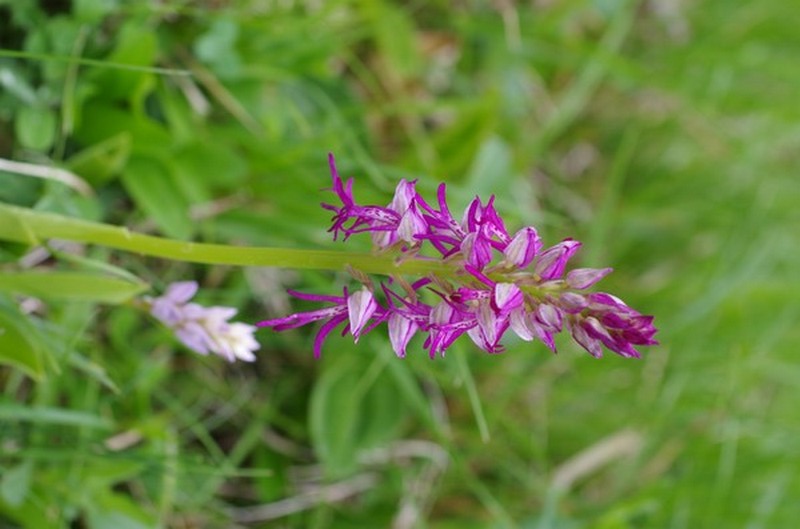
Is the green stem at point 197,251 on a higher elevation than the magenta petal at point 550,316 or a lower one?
lower

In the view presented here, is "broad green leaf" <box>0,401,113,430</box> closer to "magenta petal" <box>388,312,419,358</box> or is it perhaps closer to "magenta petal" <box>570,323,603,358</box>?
"magenta petal" <box>388,312,419,358</box>

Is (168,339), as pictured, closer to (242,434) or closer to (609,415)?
(242,434)

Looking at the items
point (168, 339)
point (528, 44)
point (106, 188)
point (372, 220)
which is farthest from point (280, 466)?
point (528, 44)

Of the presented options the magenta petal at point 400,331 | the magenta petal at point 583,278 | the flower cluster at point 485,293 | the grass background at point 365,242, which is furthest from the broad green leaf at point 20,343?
the magenta petal at point 583,278

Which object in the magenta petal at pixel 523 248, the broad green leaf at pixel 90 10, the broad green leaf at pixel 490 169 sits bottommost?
the broad green leaf at pixel 90 10

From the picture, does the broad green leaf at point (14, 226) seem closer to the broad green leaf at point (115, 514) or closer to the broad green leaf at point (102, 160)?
the broad green leaf at point (102, 160)

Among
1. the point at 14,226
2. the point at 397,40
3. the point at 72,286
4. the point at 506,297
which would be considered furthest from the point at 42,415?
the point at 397,40

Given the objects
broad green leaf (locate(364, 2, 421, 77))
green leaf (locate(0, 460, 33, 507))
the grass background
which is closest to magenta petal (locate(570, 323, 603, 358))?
the grass background
